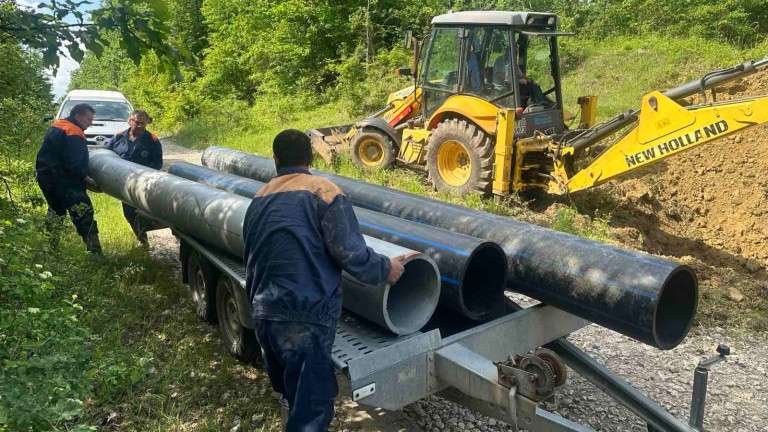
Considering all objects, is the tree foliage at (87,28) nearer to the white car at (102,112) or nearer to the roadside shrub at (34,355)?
the roadside shrub at (34,355)

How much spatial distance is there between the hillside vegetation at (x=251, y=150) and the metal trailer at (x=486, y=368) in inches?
43.4

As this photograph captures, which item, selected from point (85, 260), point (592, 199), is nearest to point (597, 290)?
point (85, 260)

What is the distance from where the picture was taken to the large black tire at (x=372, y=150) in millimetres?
10703

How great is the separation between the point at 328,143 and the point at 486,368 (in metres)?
9.53

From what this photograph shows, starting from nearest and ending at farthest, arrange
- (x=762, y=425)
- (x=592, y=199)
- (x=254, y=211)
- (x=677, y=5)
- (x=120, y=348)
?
1. (x=254, y=211)
2. (x=762, y=425)
3. (x=120, y=348)
4. (x=592, y=199)
5. (x=677, y=5)

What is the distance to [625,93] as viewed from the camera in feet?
46.2

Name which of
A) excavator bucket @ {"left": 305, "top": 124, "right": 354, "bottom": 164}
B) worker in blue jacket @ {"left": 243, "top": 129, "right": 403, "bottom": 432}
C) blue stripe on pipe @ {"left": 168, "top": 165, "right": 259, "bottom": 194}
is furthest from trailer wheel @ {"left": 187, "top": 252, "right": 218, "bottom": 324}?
excavator bucket @ {"left": 305, "top": 124, "right": 354, "bottom": 164}

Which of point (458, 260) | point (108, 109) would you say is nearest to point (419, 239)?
point (458, 260)

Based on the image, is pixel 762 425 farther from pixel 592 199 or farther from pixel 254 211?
pixel 592 199

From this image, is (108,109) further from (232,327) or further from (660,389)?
(660,389)

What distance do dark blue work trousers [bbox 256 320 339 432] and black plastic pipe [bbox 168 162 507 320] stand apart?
85 cm

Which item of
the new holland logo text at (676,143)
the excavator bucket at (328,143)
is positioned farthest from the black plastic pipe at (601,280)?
the excavator bucket at (328,143)

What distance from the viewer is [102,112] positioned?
13766 mm

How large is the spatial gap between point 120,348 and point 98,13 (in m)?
2.64
